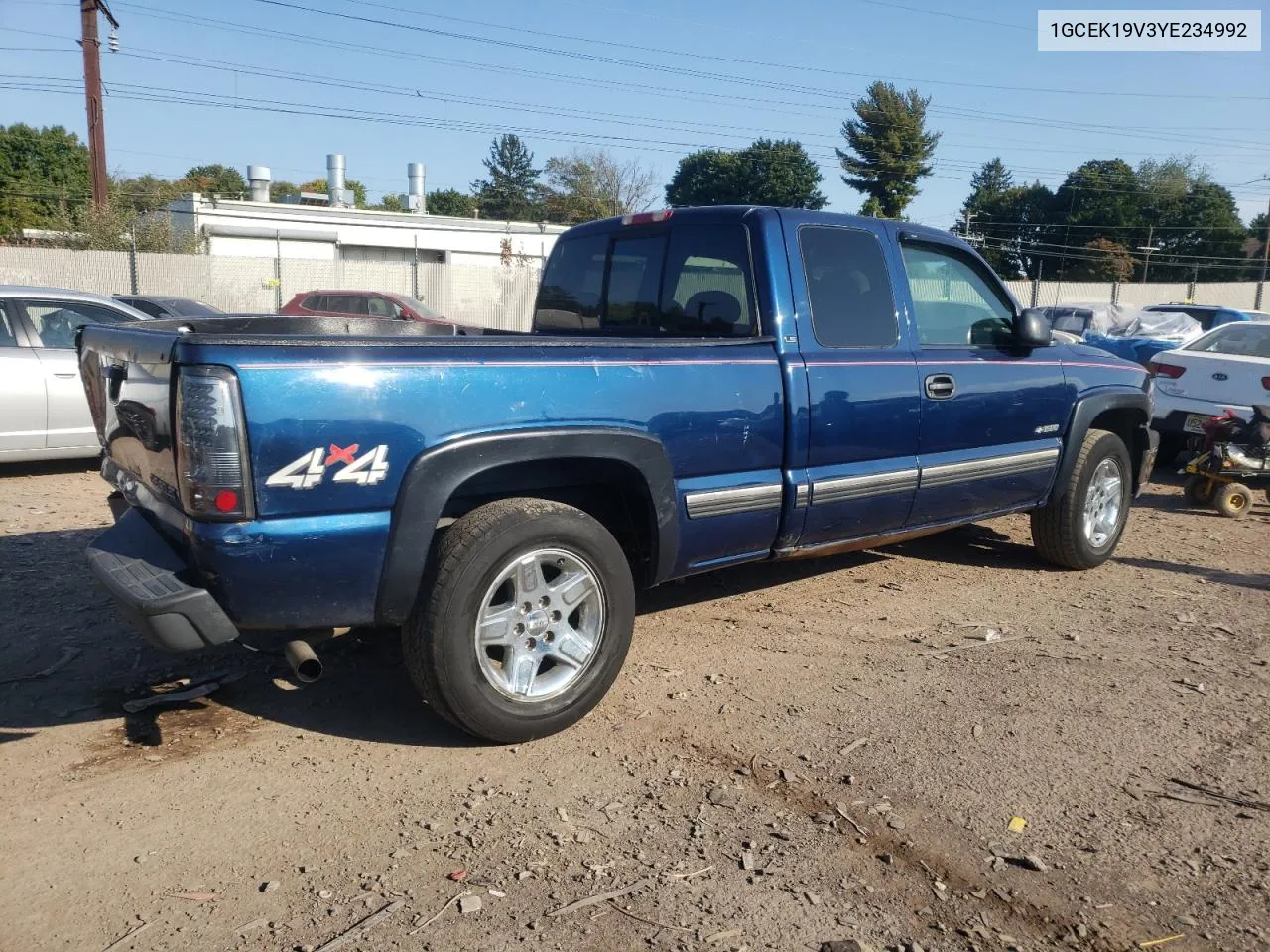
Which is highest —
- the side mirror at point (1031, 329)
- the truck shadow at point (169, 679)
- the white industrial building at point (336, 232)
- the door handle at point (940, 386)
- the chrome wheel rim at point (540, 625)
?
the white industrial building at point (336, 232)

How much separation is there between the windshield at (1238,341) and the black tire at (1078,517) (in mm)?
4231

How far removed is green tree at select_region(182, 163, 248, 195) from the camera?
67.4m

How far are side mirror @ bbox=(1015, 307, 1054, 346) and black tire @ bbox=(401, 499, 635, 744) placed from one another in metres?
2.71

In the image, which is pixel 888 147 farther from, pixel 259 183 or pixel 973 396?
pixel 973 396

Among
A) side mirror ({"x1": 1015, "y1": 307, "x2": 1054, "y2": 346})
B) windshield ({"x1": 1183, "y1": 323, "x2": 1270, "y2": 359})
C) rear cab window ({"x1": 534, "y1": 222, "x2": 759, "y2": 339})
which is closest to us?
rear cab window ({"x1": 534, "y1": 222, "x2": 759, "y2": 339})

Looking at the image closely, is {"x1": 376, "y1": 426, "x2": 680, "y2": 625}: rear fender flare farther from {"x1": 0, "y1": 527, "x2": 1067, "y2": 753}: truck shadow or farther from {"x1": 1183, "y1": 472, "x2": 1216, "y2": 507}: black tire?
{"x1": 1183, "y1": 472, "x2": 1216, "y2": 507}: black tire

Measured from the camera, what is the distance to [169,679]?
169 inches

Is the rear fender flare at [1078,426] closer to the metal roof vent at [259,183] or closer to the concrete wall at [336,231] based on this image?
the concrete wall at [336,231]

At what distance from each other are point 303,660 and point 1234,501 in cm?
756

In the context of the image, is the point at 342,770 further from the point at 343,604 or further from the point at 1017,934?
the point at 1017,934

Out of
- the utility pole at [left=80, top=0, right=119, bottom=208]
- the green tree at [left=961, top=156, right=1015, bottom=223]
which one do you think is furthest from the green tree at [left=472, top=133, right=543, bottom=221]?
the utility pole at [left=80, top=0, right=119, bottom=208]

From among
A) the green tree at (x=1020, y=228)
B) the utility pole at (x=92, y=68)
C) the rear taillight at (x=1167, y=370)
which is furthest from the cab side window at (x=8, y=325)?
the green tree at (x=1020, y=228)

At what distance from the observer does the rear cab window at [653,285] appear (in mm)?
4566

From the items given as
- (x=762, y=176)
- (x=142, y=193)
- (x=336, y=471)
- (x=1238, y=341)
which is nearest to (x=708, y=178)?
(x=762, y=176)
